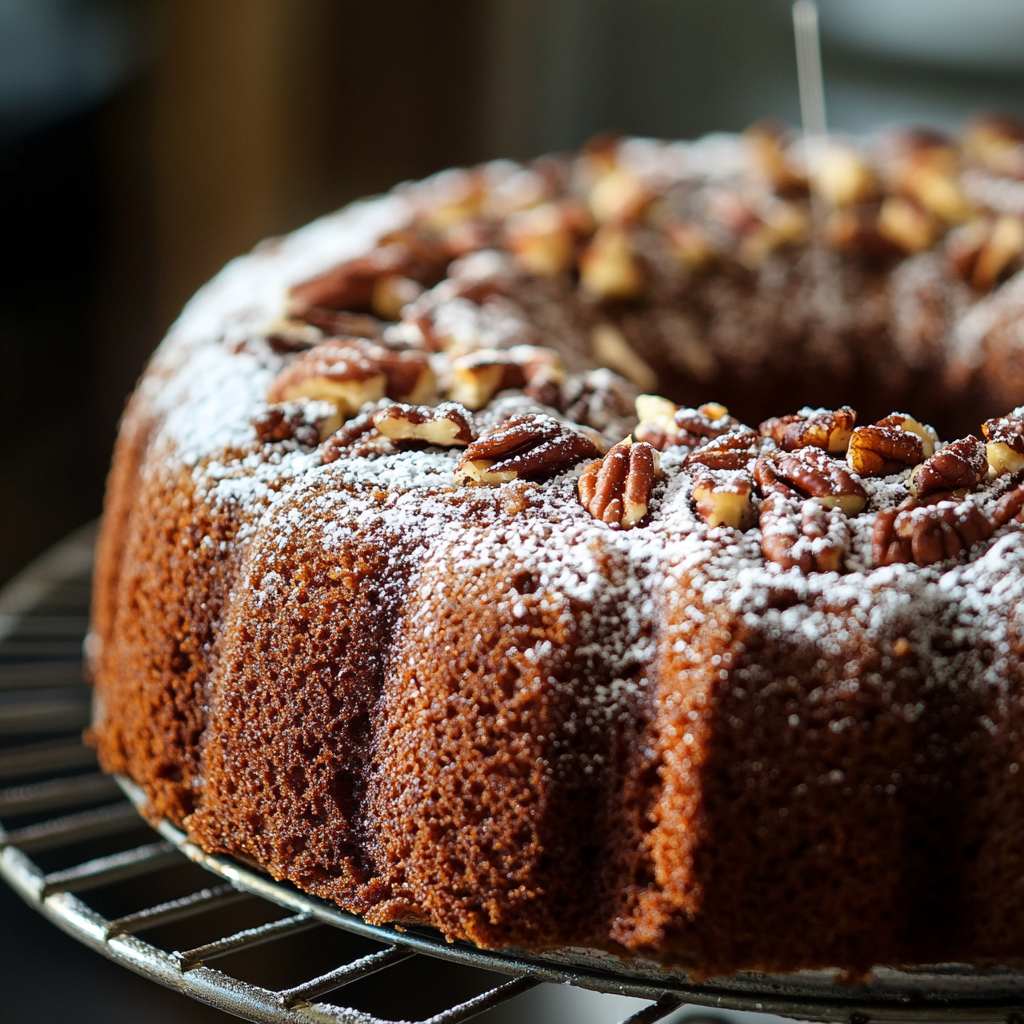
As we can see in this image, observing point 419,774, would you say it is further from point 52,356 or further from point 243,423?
point 52,356

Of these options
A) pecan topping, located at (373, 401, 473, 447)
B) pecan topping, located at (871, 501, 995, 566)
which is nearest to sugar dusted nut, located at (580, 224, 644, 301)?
pecan topping, located at (373, 401, 473, 447)

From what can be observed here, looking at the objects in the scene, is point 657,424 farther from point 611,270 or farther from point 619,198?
point 619,198

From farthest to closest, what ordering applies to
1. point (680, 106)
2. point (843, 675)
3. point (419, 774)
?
point (680, 106) → point (419, 774) → point (843, 675)

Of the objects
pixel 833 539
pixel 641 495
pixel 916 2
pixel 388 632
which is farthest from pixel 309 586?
pixel 916 2

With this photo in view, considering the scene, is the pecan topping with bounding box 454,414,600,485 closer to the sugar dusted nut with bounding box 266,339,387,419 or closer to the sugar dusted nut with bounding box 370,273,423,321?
the sugar dusted nut with bounding box 266,339,387,419

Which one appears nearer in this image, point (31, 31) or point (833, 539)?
point (833, 539)

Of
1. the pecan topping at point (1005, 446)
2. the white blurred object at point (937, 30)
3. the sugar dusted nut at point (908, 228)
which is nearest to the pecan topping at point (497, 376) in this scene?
the pecan topping at point (1005, 446)
